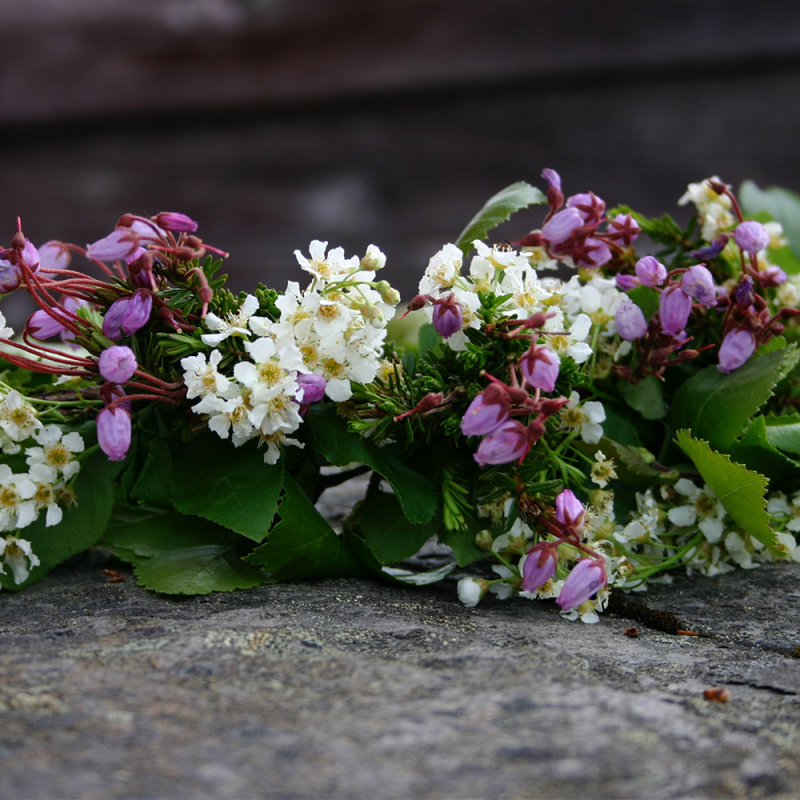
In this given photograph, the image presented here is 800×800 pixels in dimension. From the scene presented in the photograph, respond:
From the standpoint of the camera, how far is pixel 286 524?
0.53 meters

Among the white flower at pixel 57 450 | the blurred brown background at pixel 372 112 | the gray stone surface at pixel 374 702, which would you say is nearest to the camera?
the gray stone surface at pixel 374 702

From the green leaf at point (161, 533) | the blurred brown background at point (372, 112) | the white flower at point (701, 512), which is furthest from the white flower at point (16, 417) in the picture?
the blurred brown background at point (372, 112)

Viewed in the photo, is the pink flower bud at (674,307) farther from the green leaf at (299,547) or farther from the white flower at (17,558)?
the white flower at (17,558)

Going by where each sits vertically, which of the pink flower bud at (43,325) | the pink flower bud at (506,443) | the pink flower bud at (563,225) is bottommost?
the pink flower bud at (506,443)

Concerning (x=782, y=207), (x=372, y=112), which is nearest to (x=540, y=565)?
(x=782, y=207)

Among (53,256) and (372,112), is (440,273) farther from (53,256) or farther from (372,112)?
(372,112)

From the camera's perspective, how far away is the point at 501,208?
0.62 meters

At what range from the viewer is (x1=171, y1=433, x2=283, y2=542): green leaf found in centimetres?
51

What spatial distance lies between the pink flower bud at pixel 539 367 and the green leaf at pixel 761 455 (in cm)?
22

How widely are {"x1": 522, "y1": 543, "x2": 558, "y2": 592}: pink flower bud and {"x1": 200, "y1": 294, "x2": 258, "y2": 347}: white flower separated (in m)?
0.22

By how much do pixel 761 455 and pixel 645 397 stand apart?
0.31ft

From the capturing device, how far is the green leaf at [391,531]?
569mm

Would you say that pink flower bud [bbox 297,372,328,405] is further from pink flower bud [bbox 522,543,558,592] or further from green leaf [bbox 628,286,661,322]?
green leaf [bbox 628,286,661,322]

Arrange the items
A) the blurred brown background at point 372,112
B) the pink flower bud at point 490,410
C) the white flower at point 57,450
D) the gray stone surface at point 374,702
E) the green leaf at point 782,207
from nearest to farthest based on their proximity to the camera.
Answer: the gray stone surface at point 374,702
the pink flower bud at point 490,410
the white flower at point 57,450
the green leaf at point 782,207
the blurred brown background at point 372,112
